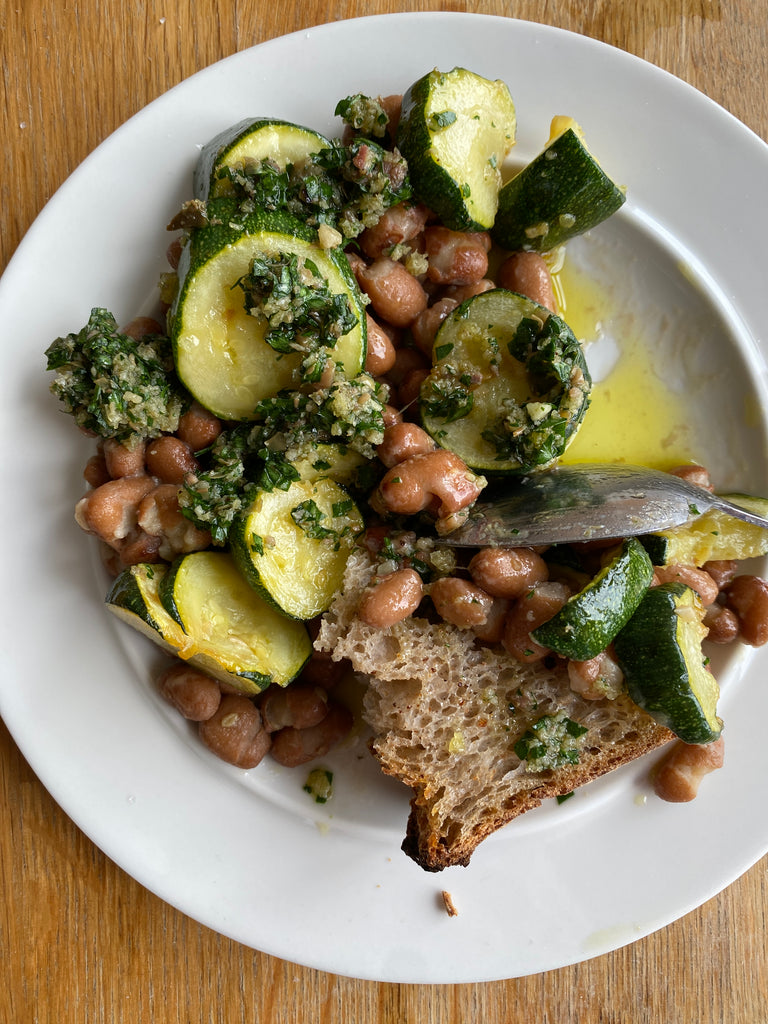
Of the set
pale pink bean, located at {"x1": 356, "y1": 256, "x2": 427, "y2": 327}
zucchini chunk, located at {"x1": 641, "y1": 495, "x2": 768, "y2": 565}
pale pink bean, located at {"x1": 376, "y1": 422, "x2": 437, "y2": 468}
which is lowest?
zucchini chunk, located at {"x1": 641, "y1": 495, "x2": 768, "y2": 565}

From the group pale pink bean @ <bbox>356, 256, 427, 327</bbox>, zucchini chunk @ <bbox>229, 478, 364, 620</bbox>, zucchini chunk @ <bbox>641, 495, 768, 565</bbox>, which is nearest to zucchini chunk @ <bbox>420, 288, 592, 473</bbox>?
pale pink bean @ <bbox>356, 256, 427, 327</bbox>

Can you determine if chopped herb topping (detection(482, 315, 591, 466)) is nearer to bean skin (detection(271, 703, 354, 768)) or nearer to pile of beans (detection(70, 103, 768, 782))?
pile of beans (detection(70, 103, 768, 782))

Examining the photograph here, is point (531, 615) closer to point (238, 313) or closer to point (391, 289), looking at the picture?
point (391, 289)

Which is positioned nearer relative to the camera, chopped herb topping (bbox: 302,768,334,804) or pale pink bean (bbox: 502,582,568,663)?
pale pink bean (bbox: 502,582,568,663)

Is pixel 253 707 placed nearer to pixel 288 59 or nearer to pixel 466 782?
pixel 466 782

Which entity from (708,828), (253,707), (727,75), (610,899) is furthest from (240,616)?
(727,75)

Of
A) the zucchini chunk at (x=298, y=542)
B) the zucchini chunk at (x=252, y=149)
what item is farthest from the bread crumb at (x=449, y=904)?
the zucchini chunk at (x=252, y=149)

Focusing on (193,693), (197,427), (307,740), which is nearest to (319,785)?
(307,740)

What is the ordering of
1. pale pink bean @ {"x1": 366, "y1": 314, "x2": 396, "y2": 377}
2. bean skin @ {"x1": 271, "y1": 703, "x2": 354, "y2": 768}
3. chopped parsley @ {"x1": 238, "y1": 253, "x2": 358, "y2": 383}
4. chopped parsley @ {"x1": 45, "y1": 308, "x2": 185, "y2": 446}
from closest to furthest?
chopped parsley @ {"x1": 238, "y1": 253, "x2": 358, "y2": 383}
chopped parsley @ {"x1": 45, "y1": 308, "x2": 185, "y2": 446}
pale pink bean @ {"x1": 366, "y1": 314, "x2": 396, "y2": 377}
bean skin @ {"x1": 271, "y1": 703, "x2": 354, "y2": 768}
